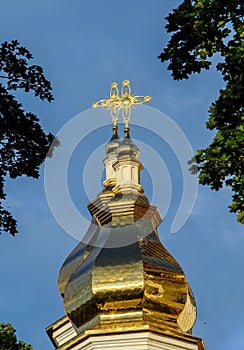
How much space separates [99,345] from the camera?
2059 centimetres

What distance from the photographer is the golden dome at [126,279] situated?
21391mm

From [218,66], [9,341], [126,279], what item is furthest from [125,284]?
[218,66]

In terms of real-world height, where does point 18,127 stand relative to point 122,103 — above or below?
below

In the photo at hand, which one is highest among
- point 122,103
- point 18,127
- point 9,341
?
point 122,103

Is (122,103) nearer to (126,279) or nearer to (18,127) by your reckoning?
(126,279)

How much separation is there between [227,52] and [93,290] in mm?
12548

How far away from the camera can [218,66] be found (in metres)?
10.1

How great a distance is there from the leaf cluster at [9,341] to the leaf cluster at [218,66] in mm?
12737

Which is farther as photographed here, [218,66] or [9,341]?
[9,341]

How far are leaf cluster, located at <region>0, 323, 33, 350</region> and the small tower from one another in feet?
3.20

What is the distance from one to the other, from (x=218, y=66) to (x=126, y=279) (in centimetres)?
1226

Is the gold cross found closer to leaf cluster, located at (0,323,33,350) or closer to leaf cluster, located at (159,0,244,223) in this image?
leaf cluster, located at (0,323,33,350)

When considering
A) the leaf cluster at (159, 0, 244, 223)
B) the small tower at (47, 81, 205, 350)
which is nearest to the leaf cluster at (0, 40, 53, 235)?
the leaf cluster at (159, 0, 244, 223)

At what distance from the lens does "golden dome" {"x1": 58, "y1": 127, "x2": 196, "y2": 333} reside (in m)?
21.4
